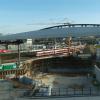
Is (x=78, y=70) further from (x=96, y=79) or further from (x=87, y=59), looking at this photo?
(x=96, y=79)

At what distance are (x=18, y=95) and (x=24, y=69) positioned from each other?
16.3 m

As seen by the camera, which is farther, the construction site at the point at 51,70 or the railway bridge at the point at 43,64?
the railway bridge at the point at 43,64

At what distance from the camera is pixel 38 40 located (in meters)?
95.5

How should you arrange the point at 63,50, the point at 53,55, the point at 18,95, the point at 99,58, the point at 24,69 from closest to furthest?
the point at 18,95, the point at 24,69, the point at 99,58, the point at 53,55, the point at 63,50

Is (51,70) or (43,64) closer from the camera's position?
(51,70)

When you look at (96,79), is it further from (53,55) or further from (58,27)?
(58,27)

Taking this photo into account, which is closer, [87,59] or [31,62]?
[31,62]

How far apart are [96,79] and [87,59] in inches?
641

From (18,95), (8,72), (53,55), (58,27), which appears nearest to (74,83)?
(8,72)

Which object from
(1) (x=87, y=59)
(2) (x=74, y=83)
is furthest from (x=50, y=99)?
(1) (x=87, y=59)

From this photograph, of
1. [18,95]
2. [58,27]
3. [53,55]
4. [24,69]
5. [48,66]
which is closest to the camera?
[18,95]

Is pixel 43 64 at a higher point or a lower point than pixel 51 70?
higher

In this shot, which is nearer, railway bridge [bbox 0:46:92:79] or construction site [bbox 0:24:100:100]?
construction site [bbox 0:24:100:100]

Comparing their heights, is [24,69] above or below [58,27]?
below
